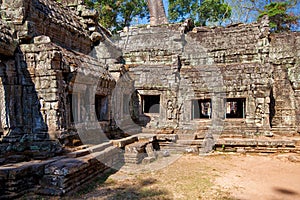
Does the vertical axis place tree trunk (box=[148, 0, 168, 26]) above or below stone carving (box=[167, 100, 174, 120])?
above

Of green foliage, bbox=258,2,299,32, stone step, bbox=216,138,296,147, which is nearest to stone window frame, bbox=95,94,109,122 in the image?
stone step, bbox=216,138,296,147

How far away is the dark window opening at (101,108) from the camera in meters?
10.3

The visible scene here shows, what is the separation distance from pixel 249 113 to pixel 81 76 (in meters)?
7.81

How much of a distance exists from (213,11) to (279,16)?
7464mm

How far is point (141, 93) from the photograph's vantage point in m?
13.2

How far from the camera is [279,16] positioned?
19188 mm

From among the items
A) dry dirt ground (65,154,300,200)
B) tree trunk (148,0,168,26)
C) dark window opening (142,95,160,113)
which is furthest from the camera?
tree trunk (148,0,168,26)

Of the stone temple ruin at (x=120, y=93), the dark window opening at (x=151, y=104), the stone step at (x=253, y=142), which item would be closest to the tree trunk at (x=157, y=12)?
the stone temple ruin at (x=120, y=93)

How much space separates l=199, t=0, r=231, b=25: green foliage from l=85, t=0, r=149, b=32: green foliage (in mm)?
5846

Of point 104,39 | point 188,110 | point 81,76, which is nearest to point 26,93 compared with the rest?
point 81,76

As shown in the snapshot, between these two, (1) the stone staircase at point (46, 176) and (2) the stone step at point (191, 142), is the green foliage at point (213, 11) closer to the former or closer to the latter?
(2) the stone step at point (191, 142)

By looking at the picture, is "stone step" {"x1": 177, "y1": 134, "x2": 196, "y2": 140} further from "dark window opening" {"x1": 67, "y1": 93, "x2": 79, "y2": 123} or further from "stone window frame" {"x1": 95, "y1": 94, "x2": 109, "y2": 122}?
"dark window opening" {"x1": 67, "y1": 93, "x2": 79, "y2": 123}

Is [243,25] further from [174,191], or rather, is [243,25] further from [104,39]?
[174,191]

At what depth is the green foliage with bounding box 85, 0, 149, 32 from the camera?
949 inches
